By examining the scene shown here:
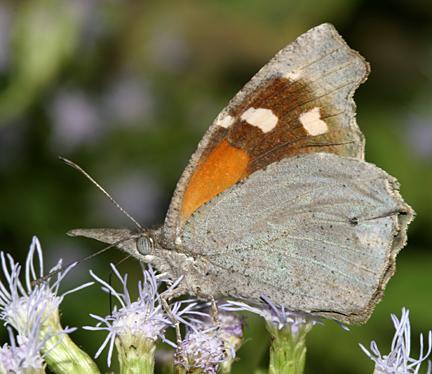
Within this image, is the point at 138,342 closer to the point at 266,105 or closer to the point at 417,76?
the point at 266,105

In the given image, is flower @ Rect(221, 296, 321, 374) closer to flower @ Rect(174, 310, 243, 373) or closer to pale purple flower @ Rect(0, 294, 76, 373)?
flower @ Rect(174, 310, 243, 373)

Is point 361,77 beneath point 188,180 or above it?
above

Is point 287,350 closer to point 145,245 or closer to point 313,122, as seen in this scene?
point 145,245

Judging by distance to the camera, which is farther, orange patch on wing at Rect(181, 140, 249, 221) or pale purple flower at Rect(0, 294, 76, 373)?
orange patch on wing at Rect(181, 140, 249, 221)

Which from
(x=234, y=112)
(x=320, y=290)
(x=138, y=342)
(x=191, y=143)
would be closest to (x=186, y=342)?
(x=138, y=342)

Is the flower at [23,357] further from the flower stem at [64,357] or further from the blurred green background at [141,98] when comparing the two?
the blurred green background at [141,98]

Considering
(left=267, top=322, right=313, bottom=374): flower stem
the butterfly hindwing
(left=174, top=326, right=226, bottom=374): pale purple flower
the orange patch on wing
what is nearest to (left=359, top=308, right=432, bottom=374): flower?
the butterfly hindwing
